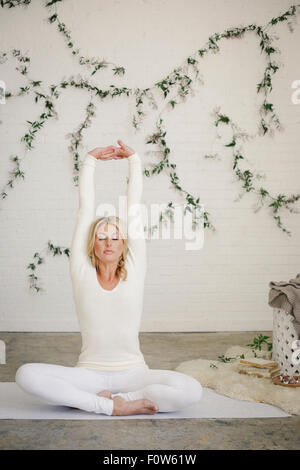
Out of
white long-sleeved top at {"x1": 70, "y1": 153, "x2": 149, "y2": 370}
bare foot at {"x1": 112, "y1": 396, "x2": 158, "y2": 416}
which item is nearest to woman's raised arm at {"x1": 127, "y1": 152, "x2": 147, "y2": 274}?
white long-sleeved top at {"x1": 70, "y1": 153, "x2": 149, "y2": 370}

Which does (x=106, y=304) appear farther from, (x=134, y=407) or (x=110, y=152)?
(x=110, y=152)

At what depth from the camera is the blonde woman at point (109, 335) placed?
2439 mm

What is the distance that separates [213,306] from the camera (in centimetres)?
485

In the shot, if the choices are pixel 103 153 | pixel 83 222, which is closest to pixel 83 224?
pixel 83 222

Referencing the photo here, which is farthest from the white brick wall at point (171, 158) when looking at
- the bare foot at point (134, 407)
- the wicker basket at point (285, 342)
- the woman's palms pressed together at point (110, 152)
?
the bare foot at point (134, 407)

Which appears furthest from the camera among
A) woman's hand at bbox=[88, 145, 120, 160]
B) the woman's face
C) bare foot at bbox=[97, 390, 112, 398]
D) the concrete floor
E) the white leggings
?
woman's hand at bbox=[88, 145, 120, 160]

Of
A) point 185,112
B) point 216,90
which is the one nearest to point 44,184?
point 185,112

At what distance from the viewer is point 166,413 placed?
8.29 feet

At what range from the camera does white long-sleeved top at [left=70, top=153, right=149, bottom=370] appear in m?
2.62

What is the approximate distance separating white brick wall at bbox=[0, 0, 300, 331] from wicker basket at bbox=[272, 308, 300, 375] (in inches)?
57.9

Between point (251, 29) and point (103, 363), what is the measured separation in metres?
3.47

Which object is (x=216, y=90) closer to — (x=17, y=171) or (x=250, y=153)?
(x=250, y=153)

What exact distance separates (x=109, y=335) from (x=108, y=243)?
1.46 feet

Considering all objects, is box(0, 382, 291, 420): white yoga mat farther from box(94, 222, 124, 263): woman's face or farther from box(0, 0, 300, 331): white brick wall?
box(0, 0, 300, 331): white brick wall
